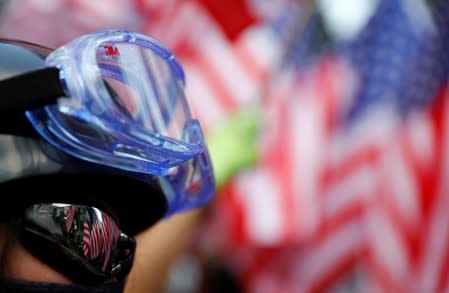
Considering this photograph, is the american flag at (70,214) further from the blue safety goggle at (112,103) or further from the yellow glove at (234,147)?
the yellow glove at (234,147)

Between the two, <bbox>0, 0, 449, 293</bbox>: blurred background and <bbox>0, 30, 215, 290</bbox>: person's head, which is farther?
<bbox>0, 0, 449, 293</bbox>: blurred background

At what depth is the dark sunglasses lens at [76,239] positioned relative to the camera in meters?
1.30

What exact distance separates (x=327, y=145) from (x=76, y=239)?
2.93 meters

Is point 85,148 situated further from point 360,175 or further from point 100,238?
point 360,175

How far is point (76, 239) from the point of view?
53.1 inches

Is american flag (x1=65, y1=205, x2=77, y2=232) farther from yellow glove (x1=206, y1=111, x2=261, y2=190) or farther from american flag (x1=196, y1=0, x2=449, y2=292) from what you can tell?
american flag (x1=196, y1=0, x2=449, y2=292)

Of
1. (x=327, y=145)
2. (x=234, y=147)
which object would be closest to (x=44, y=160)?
(x=234, y=147)

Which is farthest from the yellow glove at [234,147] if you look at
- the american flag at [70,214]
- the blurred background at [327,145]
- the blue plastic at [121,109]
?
the american flag at [70,214]

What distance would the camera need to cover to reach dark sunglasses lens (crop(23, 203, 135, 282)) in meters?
1.30

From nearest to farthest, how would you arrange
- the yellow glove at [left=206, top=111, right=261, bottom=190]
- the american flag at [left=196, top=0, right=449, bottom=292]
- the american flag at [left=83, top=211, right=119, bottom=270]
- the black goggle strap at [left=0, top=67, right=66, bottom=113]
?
the black goggle strap at [left=0, top=67, right=66, bottom=113], the american flag at [left=83, top=211, right=119, bottom=270], the yellow glove at [left=206, top=111, right=261, bottom=190], the american flag at [left=196, top=0, right=449, bottom=292]

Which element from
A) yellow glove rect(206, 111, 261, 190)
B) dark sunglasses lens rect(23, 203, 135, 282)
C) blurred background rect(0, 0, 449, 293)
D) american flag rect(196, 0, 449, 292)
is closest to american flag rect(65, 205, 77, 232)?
dark sunglasses lens rect(23, 203, 135, 282)

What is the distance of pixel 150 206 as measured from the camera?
147 centimetres

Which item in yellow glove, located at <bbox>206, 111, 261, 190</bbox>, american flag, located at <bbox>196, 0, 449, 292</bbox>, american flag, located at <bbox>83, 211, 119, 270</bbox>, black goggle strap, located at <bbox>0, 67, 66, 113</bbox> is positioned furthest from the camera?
american flag, located at <bbox>196, 0, 449, 292</bbox>

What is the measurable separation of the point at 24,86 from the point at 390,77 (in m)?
3.05
